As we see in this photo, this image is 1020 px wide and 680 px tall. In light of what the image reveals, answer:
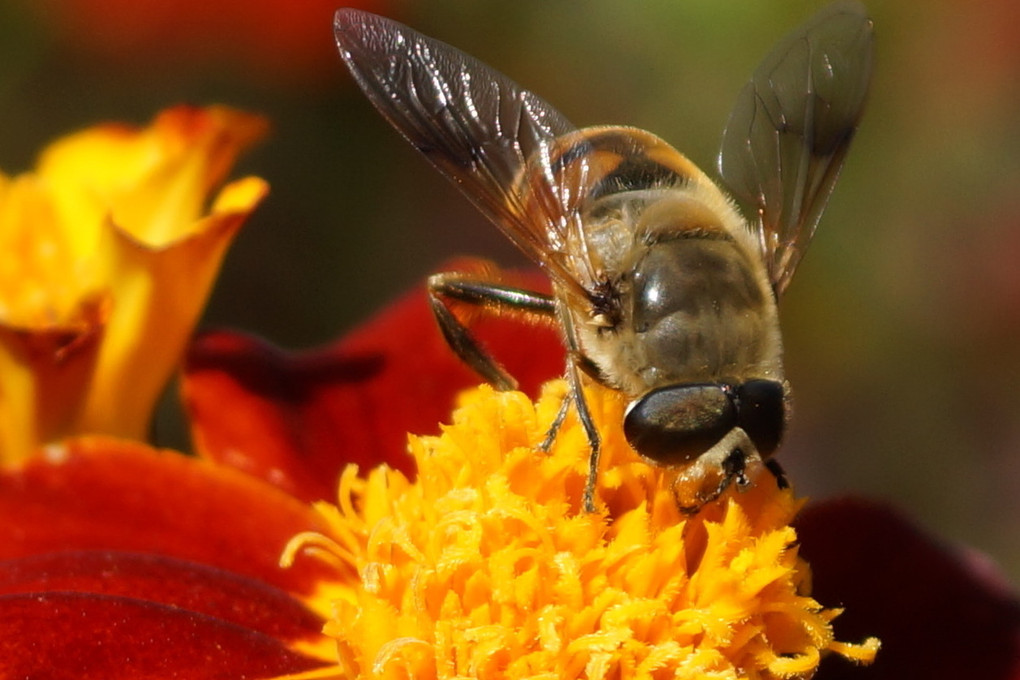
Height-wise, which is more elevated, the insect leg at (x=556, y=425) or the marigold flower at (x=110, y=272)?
the insect leg at (x=556, y=425)

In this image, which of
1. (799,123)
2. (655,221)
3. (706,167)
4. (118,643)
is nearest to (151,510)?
(118,643)

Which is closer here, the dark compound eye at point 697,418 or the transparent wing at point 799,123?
the dark compound eye at point 697,418

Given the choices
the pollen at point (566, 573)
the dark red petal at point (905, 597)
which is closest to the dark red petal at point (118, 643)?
the pollen at point (566, 573)

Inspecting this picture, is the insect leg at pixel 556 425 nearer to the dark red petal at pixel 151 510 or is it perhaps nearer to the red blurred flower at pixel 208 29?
the dark red petal at pixel 151 510

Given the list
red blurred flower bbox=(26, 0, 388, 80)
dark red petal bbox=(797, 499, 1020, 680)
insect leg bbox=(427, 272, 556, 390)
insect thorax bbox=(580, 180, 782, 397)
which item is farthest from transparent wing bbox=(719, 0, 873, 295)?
red blurred flower bbox=(26, 0, 388, 80)

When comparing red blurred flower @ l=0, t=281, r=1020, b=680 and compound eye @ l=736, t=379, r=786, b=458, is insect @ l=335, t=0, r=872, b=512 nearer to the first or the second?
compound eye @ l=736, t=379, r=786, b=458

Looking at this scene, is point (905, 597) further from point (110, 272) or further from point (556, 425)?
point (110, 272)
